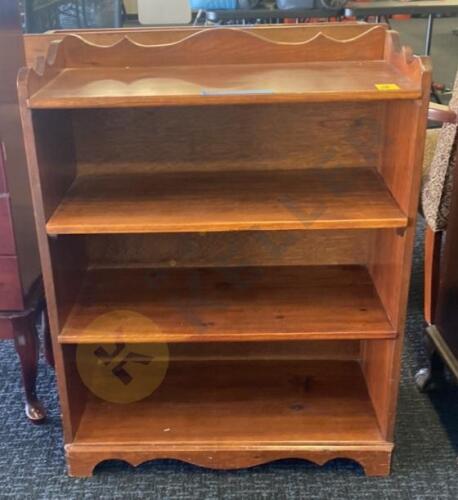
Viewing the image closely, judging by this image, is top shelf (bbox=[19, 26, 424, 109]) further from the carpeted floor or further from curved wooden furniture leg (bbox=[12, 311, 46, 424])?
the carpeted floor

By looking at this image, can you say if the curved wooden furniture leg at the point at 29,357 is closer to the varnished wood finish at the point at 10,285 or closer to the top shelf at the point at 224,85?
the varnished wood finish at the point at 10,285

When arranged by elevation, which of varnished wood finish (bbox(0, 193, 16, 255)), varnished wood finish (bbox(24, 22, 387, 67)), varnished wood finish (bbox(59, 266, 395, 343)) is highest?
varnished wood finish (bbox(24, 22, 387, 67))

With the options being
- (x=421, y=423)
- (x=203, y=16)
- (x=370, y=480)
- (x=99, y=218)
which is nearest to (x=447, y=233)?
(x=421, y=423)

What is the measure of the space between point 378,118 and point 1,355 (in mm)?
1282

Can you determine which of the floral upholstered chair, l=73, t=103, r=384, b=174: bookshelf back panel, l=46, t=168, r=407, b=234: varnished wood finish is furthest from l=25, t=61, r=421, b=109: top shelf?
the floral upholstered chair

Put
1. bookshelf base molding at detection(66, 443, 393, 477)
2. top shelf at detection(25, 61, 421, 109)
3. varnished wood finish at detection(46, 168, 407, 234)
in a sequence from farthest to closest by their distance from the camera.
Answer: bookshelf base molding at detection(66, 443, 393, 477)
varnished wood finish at detection(46, 168, 407, 234)
top shelf at detection(25, 61, 421, 109)

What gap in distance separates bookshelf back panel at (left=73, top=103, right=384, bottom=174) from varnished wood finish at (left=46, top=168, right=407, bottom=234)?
1.3 inches

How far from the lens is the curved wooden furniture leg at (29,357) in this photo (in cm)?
155

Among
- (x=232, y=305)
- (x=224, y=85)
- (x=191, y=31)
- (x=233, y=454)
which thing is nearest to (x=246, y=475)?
(x=233, y=454)

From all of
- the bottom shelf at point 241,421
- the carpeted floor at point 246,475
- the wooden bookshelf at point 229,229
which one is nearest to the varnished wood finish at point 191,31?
the wooden bookshelf at point 229,229

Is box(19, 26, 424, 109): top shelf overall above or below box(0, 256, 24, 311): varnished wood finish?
above

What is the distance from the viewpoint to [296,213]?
1285 millimetres

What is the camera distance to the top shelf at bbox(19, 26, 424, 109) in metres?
1.15

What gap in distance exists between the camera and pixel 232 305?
4.84ft
